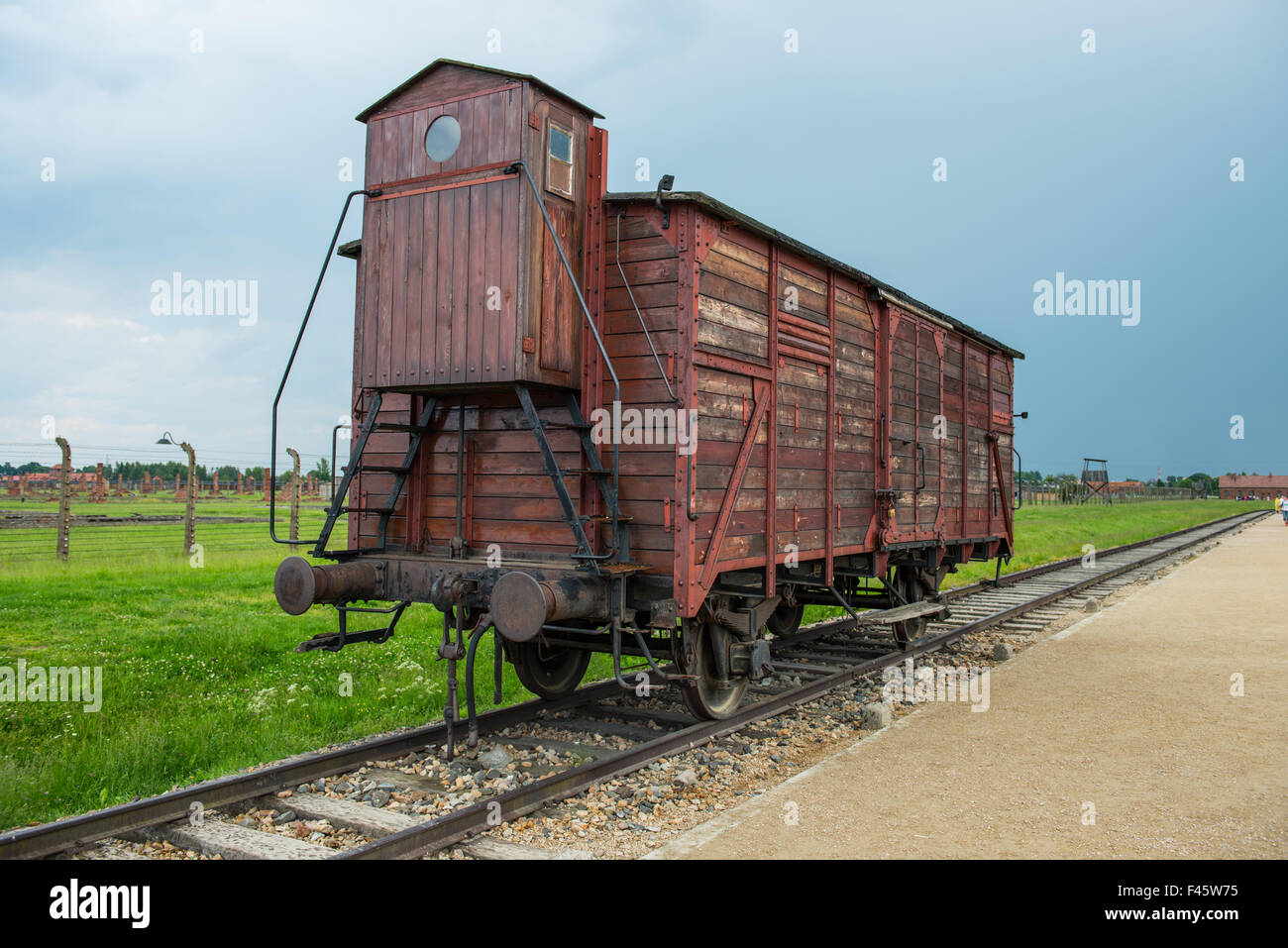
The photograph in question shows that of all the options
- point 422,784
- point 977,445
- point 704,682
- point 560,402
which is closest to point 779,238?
point 560,402

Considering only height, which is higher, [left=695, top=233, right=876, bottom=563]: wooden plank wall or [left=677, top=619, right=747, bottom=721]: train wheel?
[left=695, top=233, right=876, bottom=563]: wooden plank wall

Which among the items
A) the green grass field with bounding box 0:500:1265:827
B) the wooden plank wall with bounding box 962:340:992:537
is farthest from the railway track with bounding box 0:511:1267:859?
the wooden plank wall with bounding box 962:340:992:537

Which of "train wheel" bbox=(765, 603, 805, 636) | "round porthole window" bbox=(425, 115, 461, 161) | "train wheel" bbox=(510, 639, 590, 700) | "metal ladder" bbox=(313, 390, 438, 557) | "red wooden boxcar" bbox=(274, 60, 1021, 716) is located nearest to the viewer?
"red wooden boxcar" bbox=(274, 60, 1021, 716)

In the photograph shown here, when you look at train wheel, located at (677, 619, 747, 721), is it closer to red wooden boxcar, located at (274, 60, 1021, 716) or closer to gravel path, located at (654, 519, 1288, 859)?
red wooden boxcar, located at (274, 60, 1021, 716)

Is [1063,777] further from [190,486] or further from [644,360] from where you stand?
[190,486]

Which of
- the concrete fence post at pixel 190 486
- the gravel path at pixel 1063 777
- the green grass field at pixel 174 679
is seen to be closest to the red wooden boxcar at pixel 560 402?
the green grass field at pixel 174 679

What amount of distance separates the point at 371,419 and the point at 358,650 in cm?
368

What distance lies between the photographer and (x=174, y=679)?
26.8 ft

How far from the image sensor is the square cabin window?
626 centimetres

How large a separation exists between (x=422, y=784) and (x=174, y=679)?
388 centimetres

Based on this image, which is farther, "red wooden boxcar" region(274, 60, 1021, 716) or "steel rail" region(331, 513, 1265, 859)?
"red wooden boxcar" region(274, 60, 1021, 716)

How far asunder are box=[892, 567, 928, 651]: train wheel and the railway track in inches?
43.1

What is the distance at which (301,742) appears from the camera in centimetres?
635

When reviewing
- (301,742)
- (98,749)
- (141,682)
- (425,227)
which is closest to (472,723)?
(301,742)
